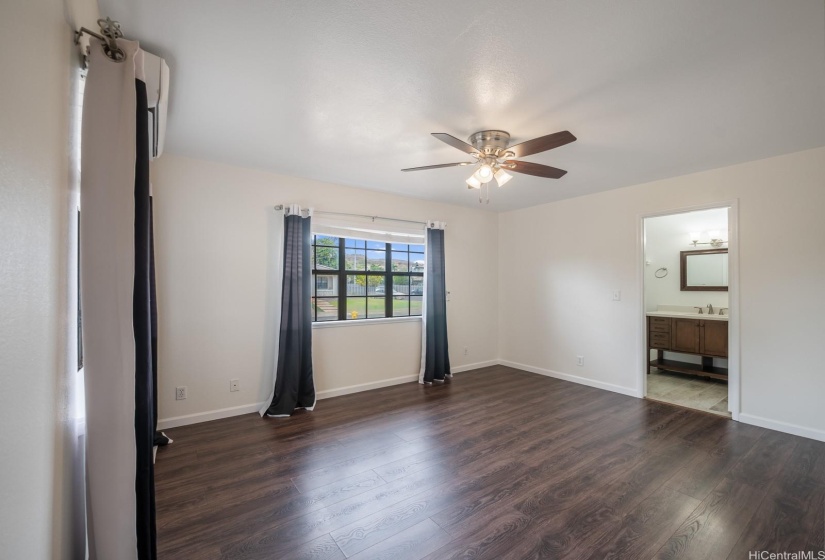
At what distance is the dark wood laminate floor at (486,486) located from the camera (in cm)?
174

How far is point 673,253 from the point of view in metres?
5.36

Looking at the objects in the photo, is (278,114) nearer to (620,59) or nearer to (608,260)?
(620,59)

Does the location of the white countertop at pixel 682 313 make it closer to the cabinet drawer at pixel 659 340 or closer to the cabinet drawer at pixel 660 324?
the cabinet drawer at pixel 660 324

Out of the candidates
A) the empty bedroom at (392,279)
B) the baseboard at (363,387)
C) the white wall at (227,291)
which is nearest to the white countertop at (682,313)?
the empty bedroom at (392,279)

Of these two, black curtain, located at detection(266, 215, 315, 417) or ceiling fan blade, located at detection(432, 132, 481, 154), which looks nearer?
ceiling fan blade, located at detection(432, 132, 481, 154)

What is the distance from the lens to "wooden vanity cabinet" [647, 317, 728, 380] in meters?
4.42

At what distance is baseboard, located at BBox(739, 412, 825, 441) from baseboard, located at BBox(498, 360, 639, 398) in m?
0.92

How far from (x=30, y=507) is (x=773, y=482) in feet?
12.1

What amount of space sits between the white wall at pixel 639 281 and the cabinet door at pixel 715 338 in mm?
1393

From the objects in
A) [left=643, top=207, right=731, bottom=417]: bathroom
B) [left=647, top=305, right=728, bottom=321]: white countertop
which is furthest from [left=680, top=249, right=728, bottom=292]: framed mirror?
[left=647, top=305, right=728, bottom=321]: white countertop

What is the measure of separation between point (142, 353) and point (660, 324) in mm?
5998

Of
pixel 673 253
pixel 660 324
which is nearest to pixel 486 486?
pixel 660 324

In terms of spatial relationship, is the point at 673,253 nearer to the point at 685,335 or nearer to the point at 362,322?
the point at 685,335

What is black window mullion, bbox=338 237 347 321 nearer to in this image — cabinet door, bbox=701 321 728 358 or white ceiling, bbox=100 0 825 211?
white ceiling, bbox=100 0 825 211
